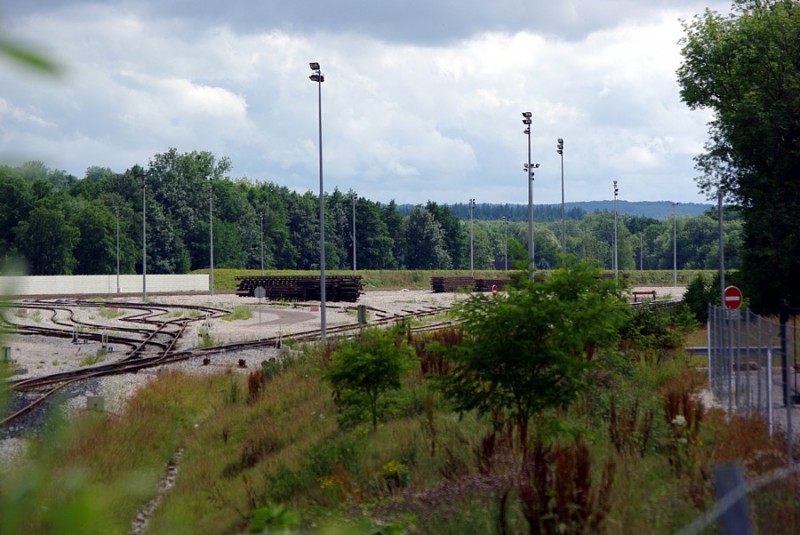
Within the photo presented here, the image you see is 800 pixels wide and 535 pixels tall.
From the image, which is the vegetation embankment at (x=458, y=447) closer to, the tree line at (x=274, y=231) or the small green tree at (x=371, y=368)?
the small green tree at (x=371, y=368)

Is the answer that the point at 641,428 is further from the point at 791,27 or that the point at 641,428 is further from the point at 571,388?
the point at 791,27

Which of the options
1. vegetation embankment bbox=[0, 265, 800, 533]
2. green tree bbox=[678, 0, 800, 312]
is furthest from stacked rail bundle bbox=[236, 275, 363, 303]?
vegetation embankment bbox=[0, 265, 800, 533]

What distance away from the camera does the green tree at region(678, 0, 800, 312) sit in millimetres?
39906

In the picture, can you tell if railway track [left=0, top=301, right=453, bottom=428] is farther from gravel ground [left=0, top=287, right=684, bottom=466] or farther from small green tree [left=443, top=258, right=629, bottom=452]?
small green tree [left=443, top=258, right=629, bottom=452]

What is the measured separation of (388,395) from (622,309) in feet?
19.7

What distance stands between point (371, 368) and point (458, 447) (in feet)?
12.8

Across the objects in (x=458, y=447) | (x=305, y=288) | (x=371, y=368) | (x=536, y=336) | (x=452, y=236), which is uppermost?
(x=452, y=236)

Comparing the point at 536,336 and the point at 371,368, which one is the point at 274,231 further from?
the point at 536,336

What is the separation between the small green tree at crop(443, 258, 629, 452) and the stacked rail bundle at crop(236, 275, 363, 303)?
57.6m

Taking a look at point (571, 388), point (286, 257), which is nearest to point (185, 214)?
point (286, 257)

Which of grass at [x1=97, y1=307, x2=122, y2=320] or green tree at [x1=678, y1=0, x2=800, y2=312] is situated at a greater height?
green tree at [x1=678, y1=0, x2=800, y2=312]

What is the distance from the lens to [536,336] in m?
12.6

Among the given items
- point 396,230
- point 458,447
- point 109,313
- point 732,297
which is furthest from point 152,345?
point 396,230

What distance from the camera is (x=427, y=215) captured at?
5965 inches
